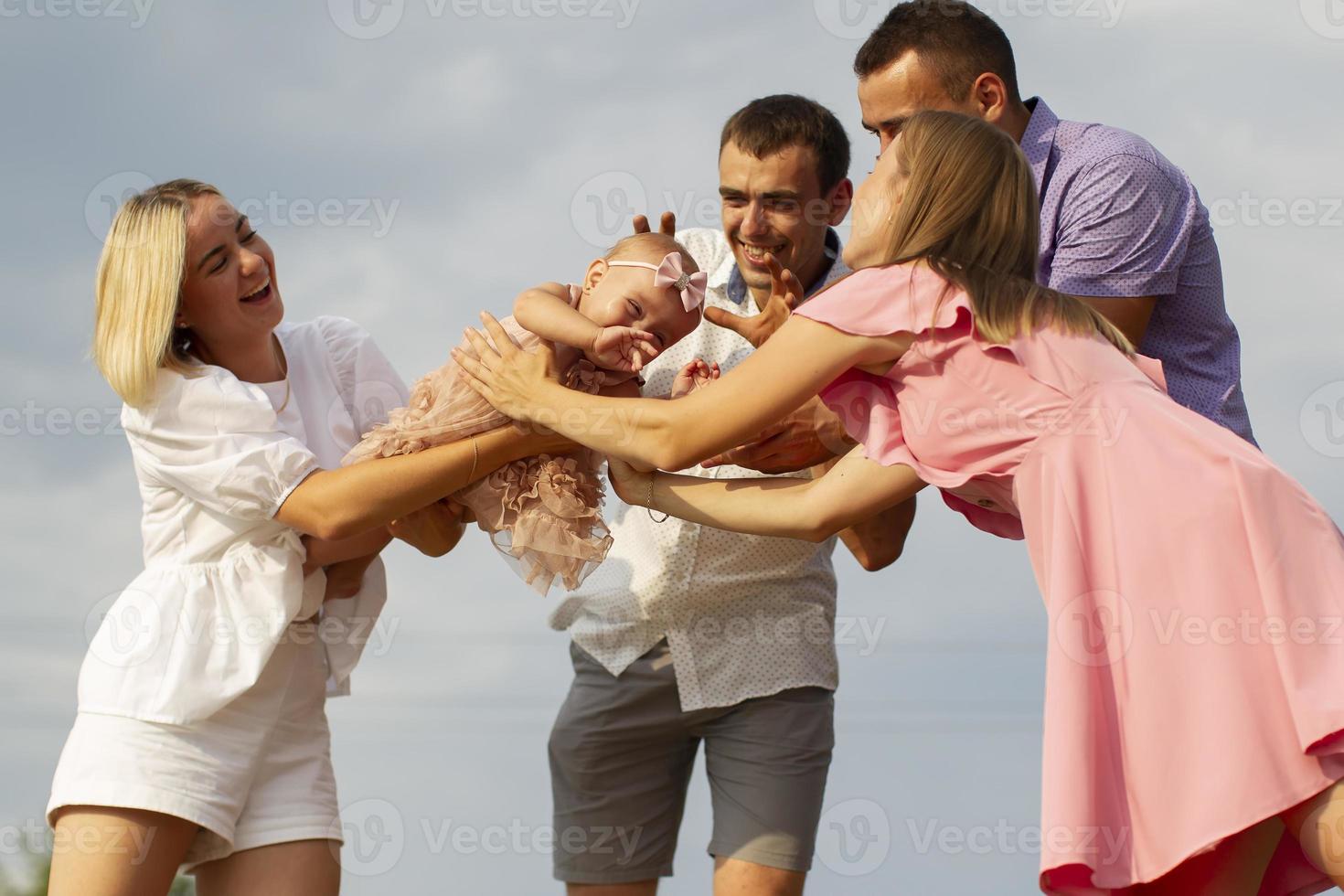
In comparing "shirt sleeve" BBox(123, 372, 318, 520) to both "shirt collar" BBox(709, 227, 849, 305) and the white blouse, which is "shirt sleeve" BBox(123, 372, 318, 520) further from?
"shirt collar" BBox(709, 227, 849, 305)

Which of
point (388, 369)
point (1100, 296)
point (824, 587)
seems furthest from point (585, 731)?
point (1100, 296)

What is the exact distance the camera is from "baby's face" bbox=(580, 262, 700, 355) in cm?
329

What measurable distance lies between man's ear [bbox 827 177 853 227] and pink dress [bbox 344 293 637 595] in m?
1.11

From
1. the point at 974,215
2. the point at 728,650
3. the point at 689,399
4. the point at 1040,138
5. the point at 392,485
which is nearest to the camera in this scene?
the point at 974,215

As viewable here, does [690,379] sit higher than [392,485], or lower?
higher

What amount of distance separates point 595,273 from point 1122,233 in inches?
49.4

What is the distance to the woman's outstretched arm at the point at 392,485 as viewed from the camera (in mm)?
3225

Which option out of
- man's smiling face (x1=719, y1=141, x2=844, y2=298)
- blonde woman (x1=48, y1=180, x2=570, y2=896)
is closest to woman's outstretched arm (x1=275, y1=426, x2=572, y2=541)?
blonde woman (x1=48, y1=180, x2=570, y2=896)

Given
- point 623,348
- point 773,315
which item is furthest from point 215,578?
point 773,315

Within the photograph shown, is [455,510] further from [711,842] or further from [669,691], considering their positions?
[711,842]

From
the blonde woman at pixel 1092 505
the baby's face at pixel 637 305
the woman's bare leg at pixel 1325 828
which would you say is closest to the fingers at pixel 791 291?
the baby's face at pixel 637 305

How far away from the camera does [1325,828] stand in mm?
2471

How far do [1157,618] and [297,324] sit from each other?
231cm

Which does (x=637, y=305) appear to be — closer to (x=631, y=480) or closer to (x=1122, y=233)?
(x=631, y=480)
